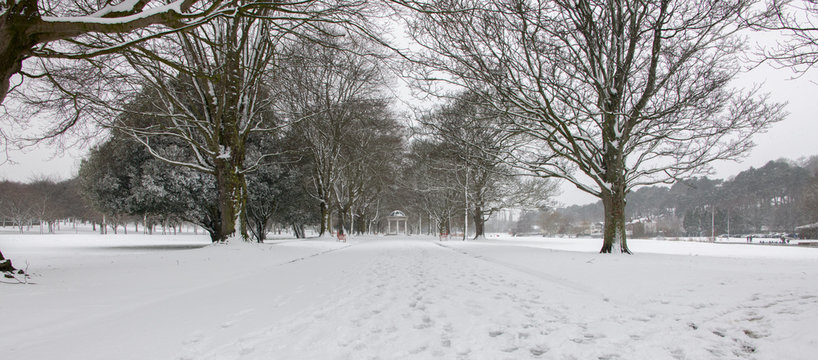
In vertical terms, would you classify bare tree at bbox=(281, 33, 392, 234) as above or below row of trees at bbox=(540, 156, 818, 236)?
above

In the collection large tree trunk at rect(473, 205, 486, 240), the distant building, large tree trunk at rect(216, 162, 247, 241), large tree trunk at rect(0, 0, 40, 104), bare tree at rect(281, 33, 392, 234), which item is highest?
bare tree at rect(281, 33, 392, 234)

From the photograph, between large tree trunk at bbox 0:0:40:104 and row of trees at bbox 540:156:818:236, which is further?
row of trees at bbox 540:156:818:236

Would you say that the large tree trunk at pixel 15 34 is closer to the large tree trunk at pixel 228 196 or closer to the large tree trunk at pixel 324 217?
the large tree trunk at pixel 228 196

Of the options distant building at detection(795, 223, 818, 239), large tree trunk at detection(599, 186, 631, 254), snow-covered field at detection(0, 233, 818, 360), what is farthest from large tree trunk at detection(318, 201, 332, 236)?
distant building at detection(795, 223, 818, 239)

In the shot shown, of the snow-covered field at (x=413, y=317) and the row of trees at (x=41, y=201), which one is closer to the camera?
the snow-covered field at (x=413, y=317)

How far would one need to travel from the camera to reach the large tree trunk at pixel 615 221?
498 inches

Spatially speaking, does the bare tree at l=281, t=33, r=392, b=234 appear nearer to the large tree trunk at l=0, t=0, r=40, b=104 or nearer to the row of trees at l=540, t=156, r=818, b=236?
the large tree trunk at l=0, t=0, r=40, b=104

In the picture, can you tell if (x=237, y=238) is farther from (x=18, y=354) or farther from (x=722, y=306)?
(x=722, y=306)

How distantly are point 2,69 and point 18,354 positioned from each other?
516 cm

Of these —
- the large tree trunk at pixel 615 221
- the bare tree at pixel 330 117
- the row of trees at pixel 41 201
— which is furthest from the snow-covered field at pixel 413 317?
the row of trees at pixel 41 201

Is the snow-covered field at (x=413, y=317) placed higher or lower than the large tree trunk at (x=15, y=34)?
lower

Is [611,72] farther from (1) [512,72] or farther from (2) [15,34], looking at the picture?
(2) [15,34]

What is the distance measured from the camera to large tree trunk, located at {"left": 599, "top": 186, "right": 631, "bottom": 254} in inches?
498

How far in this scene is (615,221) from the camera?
1280 centimetres
